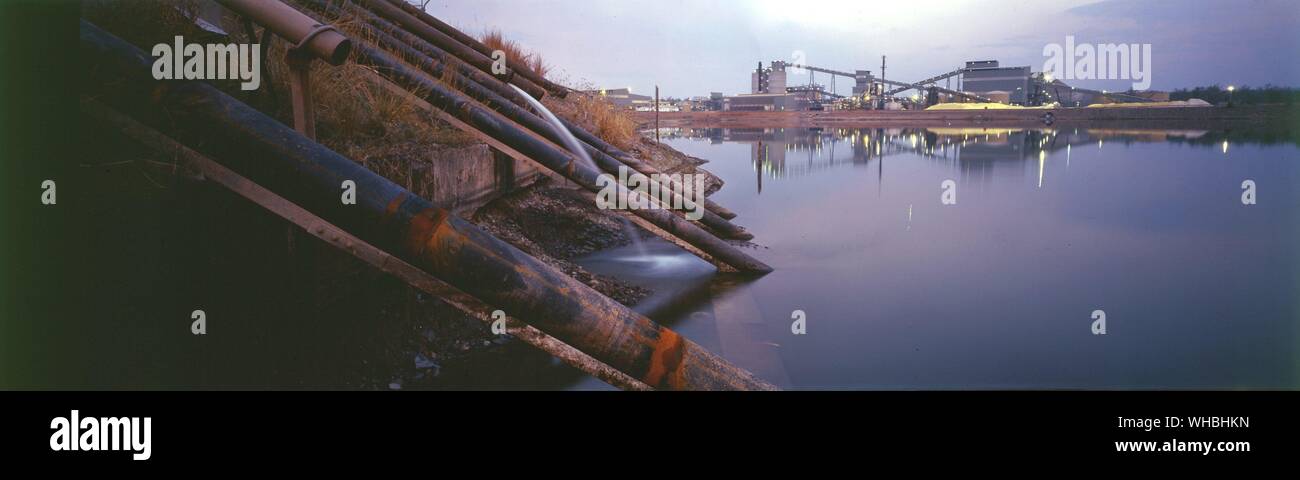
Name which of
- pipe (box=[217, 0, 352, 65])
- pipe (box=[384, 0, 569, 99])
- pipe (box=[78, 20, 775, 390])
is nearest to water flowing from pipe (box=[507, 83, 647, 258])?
pipe (box=[384, 0, 569, 99])

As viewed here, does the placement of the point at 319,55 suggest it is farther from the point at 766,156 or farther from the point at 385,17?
the point at 766,156

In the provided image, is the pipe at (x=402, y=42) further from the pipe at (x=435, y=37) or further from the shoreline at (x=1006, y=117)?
the shoreline at (x=1006, y=117)

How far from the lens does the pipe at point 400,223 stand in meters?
3.54

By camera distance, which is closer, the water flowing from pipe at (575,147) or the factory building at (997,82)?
the water flowing from pipe at (575,147)

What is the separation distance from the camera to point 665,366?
3.83 meters

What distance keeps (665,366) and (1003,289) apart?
664cm

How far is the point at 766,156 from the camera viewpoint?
33.6 m

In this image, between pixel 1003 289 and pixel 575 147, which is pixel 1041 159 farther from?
pixel 575 147

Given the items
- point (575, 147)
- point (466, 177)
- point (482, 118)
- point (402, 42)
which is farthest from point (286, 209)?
point (575, 147)

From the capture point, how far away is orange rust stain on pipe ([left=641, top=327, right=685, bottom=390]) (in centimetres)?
382

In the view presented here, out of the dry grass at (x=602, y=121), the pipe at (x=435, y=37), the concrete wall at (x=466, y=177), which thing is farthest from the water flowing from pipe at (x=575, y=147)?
the dry grass at (x=602, y=121)

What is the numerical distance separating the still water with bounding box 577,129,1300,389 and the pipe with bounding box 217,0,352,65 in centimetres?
378
